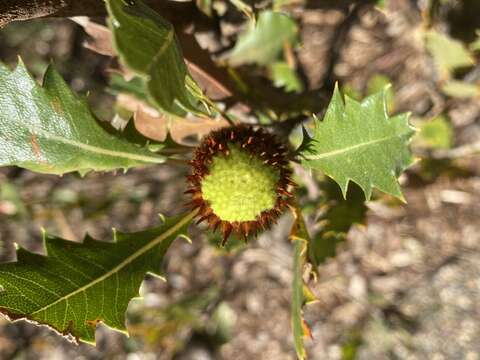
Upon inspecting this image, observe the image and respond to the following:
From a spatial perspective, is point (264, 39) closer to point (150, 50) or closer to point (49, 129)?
point (49, 129)

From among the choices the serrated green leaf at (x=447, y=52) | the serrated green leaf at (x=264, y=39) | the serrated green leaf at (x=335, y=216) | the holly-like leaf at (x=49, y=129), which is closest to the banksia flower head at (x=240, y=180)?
the holly-like leaf at (x=49, y=129)

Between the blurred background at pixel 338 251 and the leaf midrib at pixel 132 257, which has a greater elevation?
the leaf midrib at pixel 132 257

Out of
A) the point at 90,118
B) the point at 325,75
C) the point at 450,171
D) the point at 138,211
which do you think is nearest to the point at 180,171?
the point at 138,211

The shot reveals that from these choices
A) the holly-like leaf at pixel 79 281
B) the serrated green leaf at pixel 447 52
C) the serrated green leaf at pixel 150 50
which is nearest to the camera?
the serrated green leaf at pixel 150 50

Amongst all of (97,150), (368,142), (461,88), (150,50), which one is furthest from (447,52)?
(150,50)

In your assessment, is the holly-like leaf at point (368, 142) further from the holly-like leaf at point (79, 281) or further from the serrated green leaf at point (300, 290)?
the holly-like leaf at point (79, 281)

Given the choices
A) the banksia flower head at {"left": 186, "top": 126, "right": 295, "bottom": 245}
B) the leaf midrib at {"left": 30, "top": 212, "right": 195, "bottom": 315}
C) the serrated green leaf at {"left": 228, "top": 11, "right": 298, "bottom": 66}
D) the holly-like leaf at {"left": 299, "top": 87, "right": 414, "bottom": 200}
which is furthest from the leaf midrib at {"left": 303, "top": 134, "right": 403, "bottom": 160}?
the serrated green leaf at {"left": 228, "top": 11, "right": 298, "bottom": 66}
